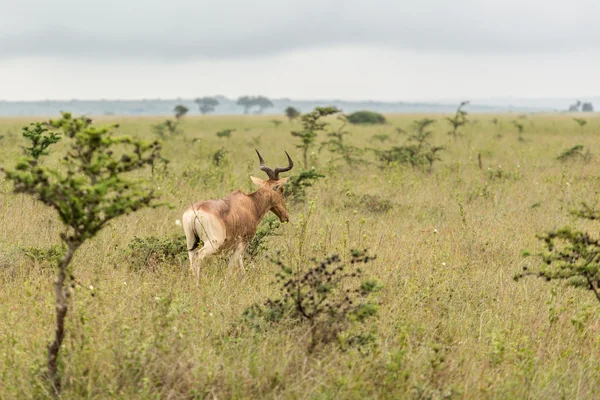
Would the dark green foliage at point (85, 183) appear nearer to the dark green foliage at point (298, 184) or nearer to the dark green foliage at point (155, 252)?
the dark green foliage at point (155, 252)

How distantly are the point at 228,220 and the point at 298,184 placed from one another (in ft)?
13.2

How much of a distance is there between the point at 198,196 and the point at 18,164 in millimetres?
7749

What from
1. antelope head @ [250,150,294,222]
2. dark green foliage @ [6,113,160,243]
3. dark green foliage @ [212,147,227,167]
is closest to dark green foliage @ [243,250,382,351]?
dark green foliage @ [6,113,160,243]

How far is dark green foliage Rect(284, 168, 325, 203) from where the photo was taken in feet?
32.9

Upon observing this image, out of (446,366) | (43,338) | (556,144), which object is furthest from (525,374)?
(556,144)

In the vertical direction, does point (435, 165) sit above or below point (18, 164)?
below

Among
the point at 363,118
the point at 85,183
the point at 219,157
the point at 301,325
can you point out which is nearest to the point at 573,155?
the point at 219,157

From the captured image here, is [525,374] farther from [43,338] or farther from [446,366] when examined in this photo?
[43,338]

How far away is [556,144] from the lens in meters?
23.6

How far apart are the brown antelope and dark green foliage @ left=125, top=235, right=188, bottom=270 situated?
0.51 m

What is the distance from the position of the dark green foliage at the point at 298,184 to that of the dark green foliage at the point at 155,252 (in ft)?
10.5

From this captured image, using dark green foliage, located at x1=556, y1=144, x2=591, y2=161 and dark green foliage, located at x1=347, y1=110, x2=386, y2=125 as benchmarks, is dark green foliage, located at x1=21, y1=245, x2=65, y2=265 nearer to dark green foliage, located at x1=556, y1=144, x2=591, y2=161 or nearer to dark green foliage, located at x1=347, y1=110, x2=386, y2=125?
dark green foliage, located at x1=556, y1=144, x2=591, y2=161

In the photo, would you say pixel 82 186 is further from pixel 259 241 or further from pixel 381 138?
pixel 381 138

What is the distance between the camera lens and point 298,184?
10594 mm
